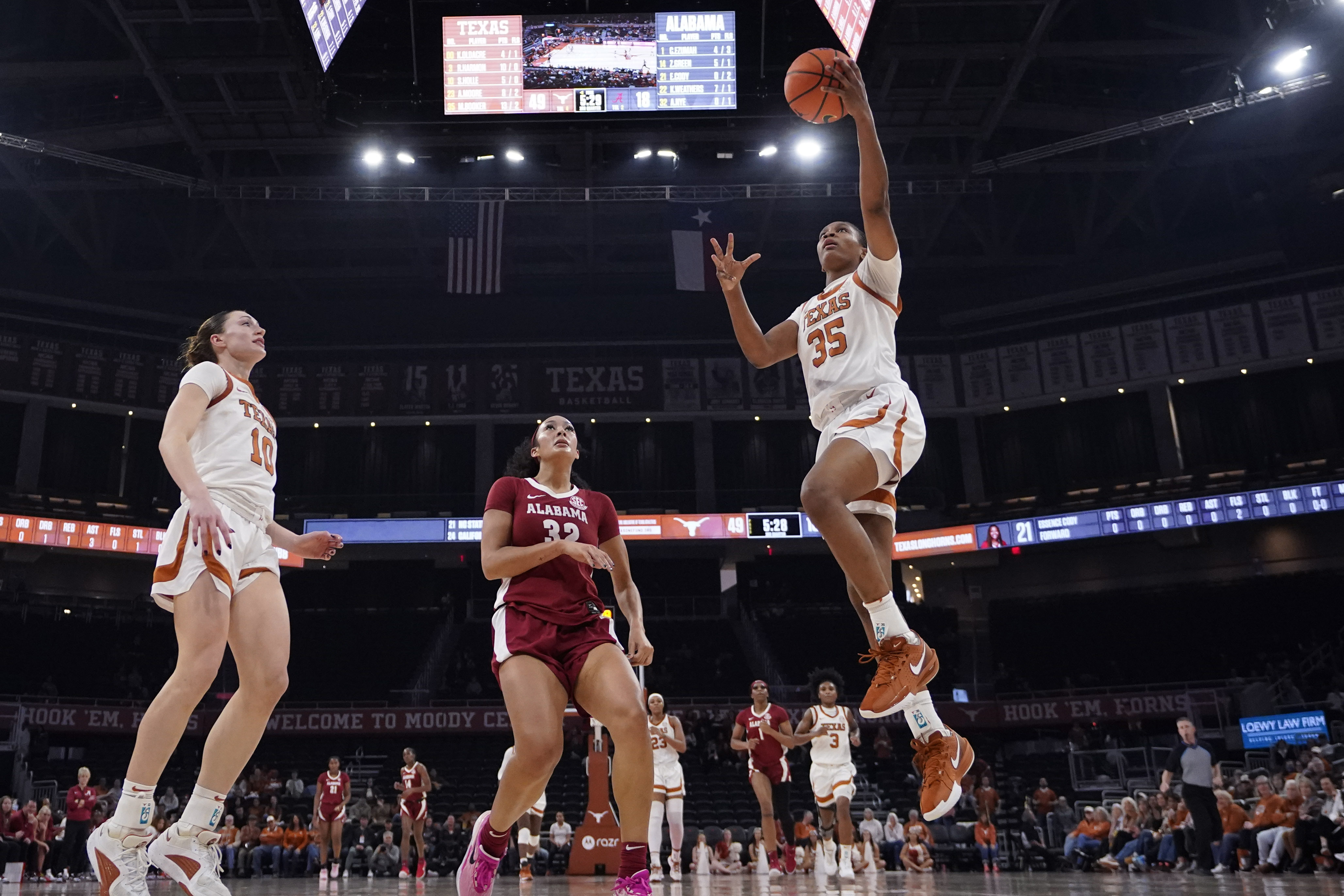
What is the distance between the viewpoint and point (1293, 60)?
21.4m

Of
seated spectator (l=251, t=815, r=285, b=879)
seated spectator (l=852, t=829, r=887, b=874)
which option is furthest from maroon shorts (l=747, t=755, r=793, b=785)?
seated spectator (l=251, t=815, r=285, b=879)

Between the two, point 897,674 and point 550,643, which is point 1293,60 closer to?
point 897,674

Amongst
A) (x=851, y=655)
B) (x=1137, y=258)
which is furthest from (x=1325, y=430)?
(x=851, y=655)

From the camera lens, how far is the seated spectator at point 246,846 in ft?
59.3

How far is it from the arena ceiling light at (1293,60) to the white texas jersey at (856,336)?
68.9 ft

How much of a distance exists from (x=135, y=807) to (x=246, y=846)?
52.3ft

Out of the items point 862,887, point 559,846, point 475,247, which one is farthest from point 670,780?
point 475,247

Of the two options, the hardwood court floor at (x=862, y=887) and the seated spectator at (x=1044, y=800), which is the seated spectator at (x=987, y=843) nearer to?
the seated spectator at (x=1044, y=800)

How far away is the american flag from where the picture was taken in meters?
24.0

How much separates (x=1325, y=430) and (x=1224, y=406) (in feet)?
8.41

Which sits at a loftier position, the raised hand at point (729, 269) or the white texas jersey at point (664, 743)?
the raised hand at point (729, 269)

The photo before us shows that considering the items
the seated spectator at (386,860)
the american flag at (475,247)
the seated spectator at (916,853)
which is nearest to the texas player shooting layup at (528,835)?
the seated spectator at (386,860)

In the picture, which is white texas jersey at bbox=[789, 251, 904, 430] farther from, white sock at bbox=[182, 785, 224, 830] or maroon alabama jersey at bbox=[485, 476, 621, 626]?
white sock at bbox=[182, 785, 224, 830]

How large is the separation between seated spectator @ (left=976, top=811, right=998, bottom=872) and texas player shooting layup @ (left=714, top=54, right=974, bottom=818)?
14532mm
